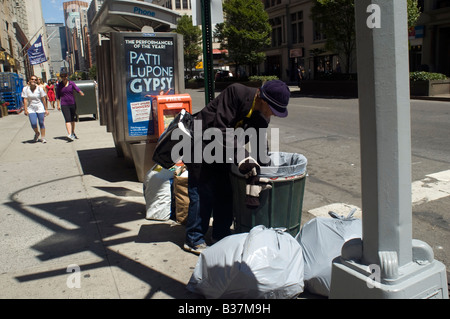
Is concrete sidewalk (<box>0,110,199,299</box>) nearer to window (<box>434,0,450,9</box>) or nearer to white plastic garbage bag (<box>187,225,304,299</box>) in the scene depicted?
white plastic garbage bag (<box>187,225,304,299</box>)

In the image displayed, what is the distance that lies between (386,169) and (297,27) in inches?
1678

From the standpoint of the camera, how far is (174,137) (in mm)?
3598

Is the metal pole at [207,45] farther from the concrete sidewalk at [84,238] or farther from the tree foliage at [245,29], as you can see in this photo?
the tree foliage at [245,29]

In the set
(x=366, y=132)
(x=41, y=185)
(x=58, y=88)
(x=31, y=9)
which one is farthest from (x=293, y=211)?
(x=31, y=9)

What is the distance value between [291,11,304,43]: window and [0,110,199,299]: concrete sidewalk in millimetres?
37690

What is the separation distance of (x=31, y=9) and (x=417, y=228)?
91.6 meters

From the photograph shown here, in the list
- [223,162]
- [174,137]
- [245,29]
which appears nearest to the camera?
[223,162]

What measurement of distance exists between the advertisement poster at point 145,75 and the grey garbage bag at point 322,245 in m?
3.56

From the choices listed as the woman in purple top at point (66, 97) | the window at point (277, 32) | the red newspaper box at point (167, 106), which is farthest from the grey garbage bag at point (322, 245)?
the window at point (277, 32)

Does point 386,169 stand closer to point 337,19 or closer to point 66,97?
point 66,97

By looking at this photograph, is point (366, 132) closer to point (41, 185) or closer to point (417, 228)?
point (417, 228)

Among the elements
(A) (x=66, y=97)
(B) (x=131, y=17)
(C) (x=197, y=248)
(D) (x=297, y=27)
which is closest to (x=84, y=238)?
(C) (x=197, y=248)

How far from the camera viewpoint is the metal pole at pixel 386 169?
6.68ft

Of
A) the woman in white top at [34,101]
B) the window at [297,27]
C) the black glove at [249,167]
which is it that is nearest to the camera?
the black glove at [249,167]
